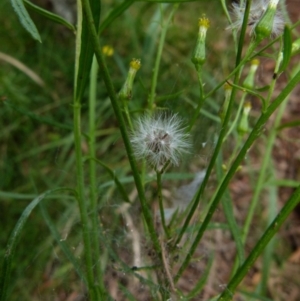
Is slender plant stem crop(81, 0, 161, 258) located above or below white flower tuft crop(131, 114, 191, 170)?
below

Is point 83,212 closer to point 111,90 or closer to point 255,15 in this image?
point 111,90

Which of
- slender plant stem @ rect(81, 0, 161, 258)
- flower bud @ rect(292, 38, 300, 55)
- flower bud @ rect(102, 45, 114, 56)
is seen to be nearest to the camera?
slender plant stem @ rect(81, 0, 161, 258)

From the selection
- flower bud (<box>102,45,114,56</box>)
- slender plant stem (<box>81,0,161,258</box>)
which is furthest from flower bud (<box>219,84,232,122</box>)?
flower bud (<box>102,45,114,56</box>)

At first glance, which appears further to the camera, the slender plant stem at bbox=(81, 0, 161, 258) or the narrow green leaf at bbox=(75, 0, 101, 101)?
the narrow green leaf at bbox=(75, 0, 101, 101)

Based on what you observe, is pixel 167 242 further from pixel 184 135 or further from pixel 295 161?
pixel 295 161

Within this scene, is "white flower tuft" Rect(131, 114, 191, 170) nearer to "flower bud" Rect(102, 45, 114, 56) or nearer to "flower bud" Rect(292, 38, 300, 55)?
"flower bud" Rect(292, 38, 300, 55)

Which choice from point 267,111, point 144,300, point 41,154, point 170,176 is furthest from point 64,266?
point 267,111

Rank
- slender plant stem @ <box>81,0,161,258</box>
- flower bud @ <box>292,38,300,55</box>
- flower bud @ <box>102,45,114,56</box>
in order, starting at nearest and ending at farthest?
slender plant stem @ <box>81,0,161,258</box> → flower bud @ <box>292,38,300,55</box> → flower bud @ <box>102,45,114,56</box>

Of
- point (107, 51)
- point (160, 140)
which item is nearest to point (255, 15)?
point (160, 140)

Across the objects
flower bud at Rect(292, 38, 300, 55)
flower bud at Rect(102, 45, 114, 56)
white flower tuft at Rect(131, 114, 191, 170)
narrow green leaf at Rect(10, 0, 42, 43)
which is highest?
flower bud at Rect(102, 45, 114, 56)
